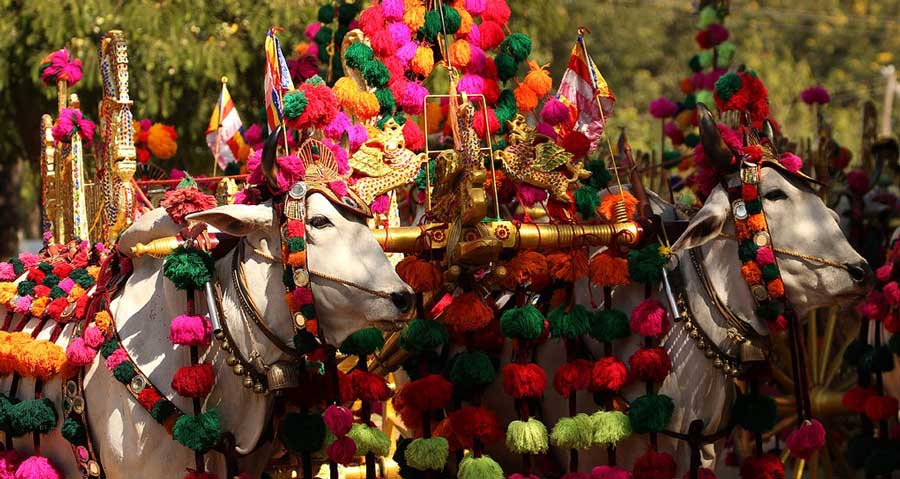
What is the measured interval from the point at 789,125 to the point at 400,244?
59.4 feet

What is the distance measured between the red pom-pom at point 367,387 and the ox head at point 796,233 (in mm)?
1304

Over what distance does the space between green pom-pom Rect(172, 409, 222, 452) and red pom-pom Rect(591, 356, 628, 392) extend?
1515 mm

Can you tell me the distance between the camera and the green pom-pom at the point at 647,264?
544 centimetres

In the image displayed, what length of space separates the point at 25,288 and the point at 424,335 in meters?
1.77

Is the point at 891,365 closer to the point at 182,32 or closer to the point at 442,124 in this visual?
the point at 442,124

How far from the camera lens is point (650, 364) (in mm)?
5398

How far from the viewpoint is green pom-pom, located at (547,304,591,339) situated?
5539 mm

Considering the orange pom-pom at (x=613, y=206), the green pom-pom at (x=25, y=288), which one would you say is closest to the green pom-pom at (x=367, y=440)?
the orange pom-pom at (x=613, y=206)

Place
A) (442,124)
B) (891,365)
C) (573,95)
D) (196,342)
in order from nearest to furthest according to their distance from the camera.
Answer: (196,342)
(573,95)
(891,365)
(442,124)

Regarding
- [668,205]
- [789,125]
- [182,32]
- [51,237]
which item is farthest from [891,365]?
[789,125]

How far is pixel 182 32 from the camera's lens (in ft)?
35.3

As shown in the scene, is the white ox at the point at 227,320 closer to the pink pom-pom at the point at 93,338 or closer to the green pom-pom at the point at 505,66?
the pink pom-pom at the point at 93,338

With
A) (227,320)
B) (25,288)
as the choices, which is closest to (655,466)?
(227,320)

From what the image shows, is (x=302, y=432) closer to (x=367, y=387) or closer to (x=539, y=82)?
(x=367, y=387)
